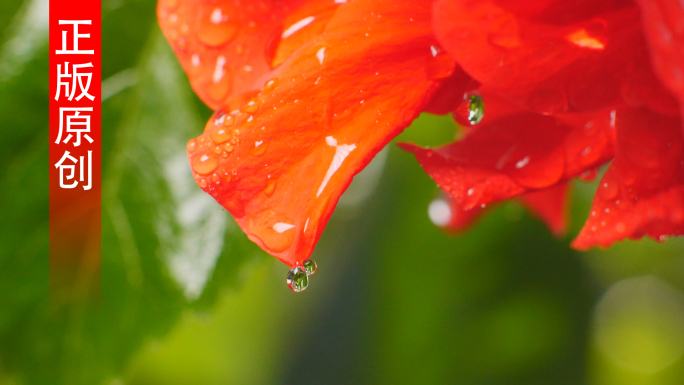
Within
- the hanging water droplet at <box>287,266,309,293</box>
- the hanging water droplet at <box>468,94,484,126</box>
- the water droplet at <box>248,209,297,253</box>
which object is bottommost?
the hanging water droplet at <box>287,266,309,293</box>

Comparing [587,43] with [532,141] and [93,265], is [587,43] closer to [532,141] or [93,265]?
[532,141]

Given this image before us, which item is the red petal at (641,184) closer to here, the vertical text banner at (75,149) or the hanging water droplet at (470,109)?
the hanging water droplet at (470,109)

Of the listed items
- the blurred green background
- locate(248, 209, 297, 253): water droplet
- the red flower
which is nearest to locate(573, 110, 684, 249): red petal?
the red flower

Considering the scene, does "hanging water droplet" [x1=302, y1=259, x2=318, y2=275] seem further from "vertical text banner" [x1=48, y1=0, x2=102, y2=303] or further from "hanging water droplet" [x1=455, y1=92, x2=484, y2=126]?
"vertical text banner" [x1=48, y1=0, x2=102, y2=303]

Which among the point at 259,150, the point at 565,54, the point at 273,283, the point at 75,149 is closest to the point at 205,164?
the point at 259,150

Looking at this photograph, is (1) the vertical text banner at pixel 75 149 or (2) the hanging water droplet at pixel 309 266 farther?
(1) the vertical text banner at pixel 75 149

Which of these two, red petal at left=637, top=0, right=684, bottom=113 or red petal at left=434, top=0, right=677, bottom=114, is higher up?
red petal at left=637, top=0, right=684, bottom=113

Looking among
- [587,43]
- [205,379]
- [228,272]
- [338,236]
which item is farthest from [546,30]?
[205,379]

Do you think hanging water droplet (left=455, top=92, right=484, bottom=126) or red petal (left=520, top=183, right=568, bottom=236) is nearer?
hanging water droplet (left=455, top=92, right=484, bottom=126)

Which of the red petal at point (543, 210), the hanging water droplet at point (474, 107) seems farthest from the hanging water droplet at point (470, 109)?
the red petal at point (543, 210)
